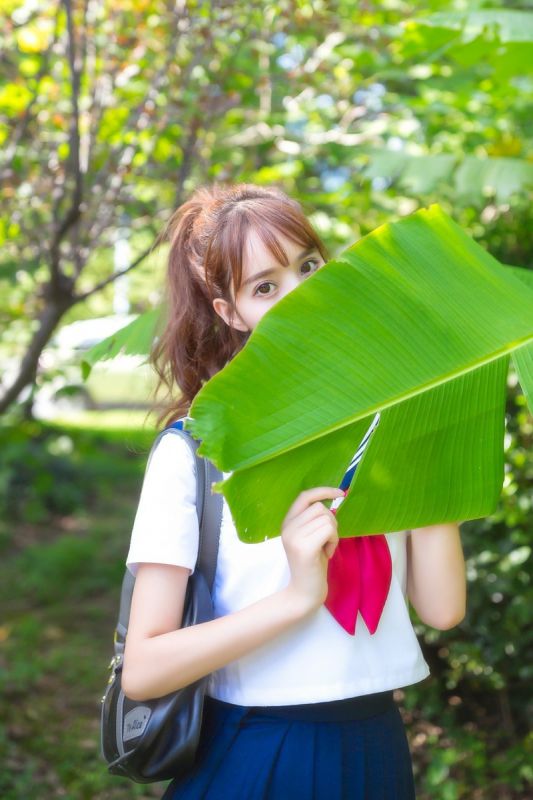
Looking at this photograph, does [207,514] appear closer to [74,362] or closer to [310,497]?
[310,497]

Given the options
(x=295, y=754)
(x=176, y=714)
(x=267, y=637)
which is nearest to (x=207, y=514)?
(x=267, y=637)

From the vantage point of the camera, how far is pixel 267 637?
1461 millimetres

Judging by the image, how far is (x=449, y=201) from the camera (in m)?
4.24

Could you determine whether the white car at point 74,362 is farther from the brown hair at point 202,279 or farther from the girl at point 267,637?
the girl at point 267,637

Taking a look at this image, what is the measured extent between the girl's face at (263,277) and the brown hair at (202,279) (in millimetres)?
30

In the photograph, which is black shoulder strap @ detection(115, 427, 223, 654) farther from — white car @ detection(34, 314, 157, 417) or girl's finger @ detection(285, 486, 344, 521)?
white car @ detection(34, 314, 157, 417)

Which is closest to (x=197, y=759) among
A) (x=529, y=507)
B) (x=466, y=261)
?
(x=466, y=261)

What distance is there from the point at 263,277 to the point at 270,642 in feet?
2.17

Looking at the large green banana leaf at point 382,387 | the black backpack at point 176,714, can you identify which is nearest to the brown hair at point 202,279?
the black backpack at point 176,714

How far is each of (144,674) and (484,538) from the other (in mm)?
2466

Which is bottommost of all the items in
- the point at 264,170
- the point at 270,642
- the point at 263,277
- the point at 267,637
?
the point at 264,170

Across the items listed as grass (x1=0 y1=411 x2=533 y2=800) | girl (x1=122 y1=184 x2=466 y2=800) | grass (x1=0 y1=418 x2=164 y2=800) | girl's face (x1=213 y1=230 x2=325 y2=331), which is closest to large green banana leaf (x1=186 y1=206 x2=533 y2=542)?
girl (x1=122 y1=184 x2=466 y2=800)

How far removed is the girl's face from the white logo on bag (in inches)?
28.6

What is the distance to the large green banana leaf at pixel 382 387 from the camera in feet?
3.81
